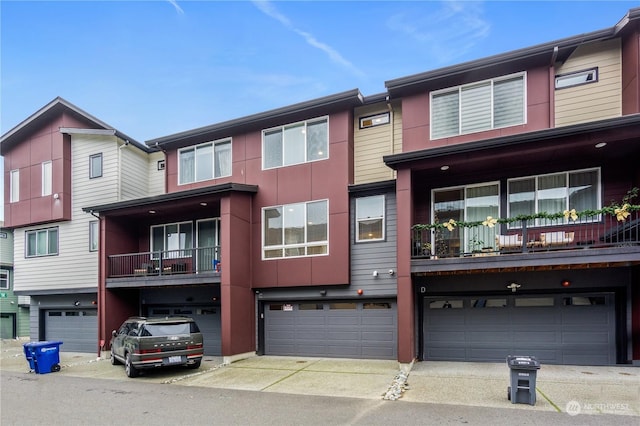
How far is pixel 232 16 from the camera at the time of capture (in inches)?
667

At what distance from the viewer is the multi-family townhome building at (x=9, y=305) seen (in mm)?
22188

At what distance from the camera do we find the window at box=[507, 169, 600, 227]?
9.82m

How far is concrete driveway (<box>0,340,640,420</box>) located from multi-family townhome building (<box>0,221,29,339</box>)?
42.2 feet

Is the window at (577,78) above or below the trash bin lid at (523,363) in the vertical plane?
above

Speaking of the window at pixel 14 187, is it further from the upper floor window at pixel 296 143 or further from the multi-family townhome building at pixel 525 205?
the multi-family townhome building at pixel 525 205

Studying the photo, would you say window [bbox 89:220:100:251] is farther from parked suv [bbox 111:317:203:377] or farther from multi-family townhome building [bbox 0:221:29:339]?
multi-family townhome building [bbox 0:221:29:339]

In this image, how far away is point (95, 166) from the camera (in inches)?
639

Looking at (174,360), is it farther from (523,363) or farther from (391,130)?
(391,130)

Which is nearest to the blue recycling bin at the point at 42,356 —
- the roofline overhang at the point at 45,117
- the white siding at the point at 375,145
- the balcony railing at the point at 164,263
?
the balcony railing at the point at 164,263

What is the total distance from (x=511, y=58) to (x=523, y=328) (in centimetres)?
719

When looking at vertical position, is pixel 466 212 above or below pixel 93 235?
above

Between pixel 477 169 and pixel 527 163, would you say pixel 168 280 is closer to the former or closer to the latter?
pixel 477 169

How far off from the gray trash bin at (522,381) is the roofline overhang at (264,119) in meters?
8.46

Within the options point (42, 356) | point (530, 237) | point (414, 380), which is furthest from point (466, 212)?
point (42, 356)
